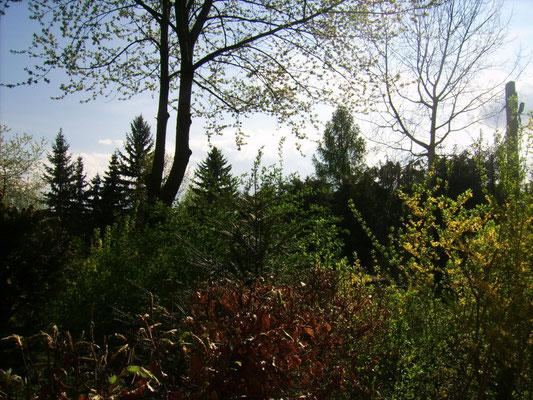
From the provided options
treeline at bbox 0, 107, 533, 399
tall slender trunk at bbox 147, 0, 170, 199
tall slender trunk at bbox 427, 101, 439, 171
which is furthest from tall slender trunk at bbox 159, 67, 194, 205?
tall slender trunk at bbox 427, 101, 439, 171

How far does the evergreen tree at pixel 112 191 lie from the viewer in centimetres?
2418

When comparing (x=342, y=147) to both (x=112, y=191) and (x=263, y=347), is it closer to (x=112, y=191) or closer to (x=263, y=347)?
(x=112, y=191)

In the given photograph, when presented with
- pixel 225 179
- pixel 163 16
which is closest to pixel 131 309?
pixel 225 179

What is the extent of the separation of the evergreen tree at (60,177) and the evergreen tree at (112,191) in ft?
13.3

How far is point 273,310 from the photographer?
1.94m

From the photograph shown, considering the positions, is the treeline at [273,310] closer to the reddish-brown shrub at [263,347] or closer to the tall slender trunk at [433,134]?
the reddish-brown shrub at [263,347]

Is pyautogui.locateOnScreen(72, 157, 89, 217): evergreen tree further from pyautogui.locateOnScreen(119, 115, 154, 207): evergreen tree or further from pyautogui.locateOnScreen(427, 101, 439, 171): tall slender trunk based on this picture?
pyautogui.locateOnScreen(427, 101, 439, 171): tall slender trunk

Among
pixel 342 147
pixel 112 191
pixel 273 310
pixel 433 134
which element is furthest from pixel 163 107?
pixel 342 147

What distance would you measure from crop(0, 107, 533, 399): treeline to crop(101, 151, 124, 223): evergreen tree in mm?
18901

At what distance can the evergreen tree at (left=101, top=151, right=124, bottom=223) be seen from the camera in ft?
79.3

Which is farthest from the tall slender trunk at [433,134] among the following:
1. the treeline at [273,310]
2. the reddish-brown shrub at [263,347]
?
the reddish-brown shrub at [263,347]

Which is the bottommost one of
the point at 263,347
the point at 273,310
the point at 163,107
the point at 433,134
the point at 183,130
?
the point at 263,347

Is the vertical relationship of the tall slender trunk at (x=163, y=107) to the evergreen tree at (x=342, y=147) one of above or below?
below

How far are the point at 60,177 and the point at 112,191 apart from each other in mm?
7250
